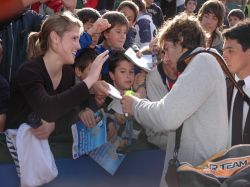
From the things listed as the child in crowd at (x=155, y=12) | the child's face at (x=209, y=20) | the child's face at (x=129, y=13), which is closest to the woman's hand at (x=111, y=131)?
the child's face at (x=129, y=13)

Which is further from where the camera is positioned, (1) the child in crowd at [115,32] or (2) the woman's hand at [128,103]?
(1) the child in crowd at [115,32]

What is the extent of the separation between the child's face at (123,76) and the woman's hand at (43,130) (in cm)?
72

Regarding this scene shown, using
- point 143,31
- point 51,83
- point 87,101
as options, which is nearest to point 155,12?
point 143,31

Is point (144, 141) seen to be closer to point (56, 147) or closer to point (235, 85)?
point (56, 147)

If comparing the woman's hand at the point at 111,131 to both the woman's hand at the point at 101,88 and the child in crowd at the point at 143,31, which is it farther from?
the child in crowd at the point at 143,31

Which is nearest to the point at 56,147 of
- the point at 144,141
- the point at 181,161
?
the point at 144,141

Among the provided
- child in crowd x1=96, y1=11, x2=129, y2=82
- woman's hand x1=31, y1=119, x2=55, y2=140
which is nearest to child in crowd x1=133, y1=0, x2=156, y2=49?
child in crowd x1=96, y1=11, x2=129, y2=82

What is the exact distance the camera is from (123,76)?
3.36 meters

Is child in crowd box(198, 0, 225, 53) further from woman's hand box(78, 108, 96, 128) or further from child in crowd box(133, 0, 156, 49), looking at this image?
woman's hand box(78, 108, 96, 128)

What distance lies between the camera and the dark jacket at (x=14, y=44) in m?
3.40

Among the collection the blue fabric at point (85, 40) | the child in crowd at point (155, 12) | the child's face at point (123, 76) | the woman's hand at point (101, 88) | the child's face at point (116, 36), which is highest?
the blue fabric at point (85, 40)

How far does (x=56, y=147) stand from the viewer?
2982 millimetres

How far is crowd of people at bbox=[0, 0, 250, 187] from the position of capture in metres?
2.36

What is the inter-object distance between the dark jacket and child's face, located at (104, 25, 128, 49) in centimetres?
60
